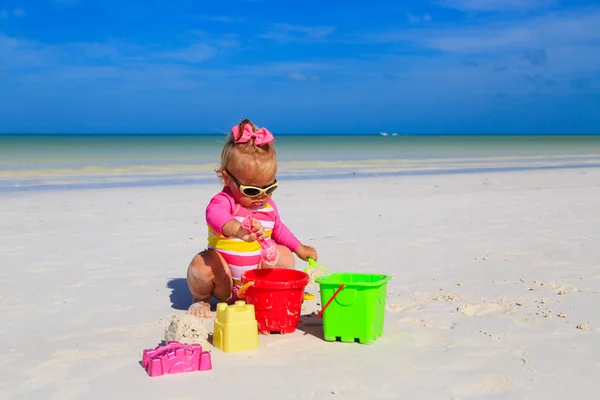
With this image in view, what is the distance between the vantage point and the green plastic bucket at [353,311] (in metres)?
3.48

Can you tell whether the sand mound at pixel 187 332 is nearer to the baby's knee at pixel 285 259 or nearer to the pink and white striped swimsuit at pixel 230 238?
the pink and white striped swimsuit at pixel 230 238

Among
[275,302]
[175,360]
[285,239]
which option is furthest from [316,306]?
[175,360]

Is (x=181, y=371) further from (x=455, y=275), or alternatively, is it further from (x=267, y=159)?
(x=455, y=275)

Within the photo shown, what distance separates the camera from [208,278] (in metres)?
4.07

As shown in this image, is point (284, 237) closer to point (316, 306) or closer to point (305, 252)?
point (305, 252)

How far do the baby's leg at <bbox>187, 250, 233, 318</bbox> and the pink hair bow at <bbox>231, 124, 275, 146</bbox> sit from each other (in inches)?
29.1

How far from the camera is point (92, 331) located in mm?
3799

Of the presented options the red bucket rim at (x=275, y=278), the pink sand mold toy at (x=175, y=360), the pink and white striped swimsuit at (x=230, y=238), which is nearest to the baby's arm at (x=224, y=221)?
the pink and white striped swimsuit at (x=230, y=238)

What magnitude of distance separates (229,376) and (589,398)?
1625 mm

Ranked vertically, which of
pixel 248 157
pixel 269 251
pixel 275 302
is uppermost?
pixel 248 157

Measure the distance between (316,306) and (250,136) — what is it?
4.19 ft

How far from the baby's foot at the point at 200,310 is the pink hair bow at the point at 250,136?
108cm

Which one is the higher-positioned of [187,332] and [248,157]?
[248,157]

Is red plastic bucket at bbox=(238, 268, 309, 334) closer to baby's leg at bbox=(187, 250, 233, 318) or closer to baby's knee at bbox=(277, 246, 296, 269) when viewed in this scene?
baby's leg at bbox=(187, 250, 233, 318)
